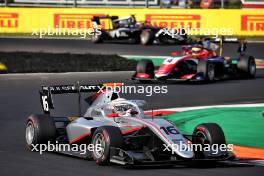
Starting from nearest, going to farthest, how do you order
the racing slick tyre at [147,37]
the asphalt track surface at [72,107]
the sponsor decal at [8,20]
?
1. the asphalt track surface at [72,107]
2. the racing slick tyre at [147,37]
3. the sponsor decal at [8,20]

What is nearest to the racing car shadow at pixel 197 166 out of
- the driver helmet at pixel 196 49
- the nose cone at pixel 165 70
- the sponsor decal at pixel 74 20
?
the nose cone at pixel 165 70

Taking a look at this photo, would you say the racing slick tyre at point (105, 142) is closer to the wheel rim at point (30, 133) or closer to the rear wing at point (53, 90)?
the wheel rim at point (30, 133)

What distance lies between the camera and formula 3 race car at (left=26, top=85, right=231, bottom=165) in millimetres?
12109

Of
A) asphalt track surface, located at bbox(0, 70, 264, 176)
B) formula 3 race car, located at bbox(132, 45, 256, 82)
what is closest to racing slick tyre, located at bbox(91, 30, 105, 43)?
asphalt track surface, located at bbox(0, 70, 264, 176)

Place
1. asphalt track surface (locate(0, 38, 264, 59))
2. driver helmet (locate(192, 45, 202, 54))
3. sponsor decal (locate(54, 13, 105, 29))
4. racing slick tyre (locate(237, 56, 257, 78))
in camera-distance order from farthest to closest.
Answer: sponsor decal (locate(54, 13, 105, 29)) → asphalt track surface (locate(0, 38, 264, 59)) → racing slick tyre (locate(237, 56, 257, 78)) → driver helmet (locate(192, 45, 202, 54))

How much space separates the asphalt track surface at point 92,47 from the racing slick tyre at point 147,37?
426 mm

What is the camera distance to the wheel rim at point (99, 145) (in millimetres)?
12314

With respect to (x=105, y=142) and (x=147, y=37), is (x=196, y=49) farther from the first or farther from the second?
(x=105, y=142)

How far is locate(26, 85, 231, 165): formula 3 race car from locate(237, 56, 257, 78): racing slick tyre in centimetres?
1337

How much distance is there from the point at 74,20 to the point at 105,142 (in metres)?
30.9

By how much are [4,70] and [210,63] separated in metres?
6.85

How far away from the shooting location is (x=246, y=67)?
27000 mm

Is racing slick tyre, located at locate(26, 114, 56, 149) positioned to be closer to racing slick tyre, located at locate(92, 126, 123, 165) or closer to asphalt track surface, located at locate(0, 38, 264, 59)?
racing slick tyre, located at locate(92, 126, 123, 165)

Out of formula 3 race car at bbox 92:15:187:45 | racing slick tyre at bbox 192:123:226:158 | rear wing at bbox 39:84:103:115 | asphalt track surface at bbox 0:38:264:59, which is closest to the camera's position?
racing slick tyre at bbox 192:123:226:158
